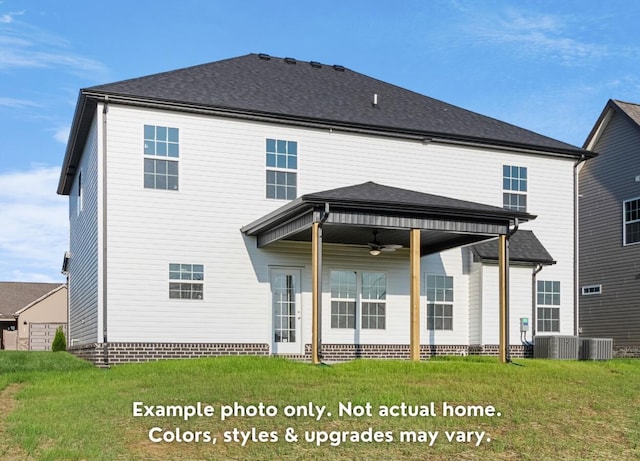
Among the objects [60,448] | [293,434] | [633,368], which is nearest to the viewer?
[60,448]

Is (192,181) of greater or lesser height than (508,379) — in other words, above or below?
above

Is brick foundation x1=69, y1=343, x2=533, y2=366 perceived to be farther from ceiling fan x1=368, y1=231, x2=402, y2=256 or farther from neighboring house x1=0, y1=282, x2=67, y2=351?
neighboring house x1=0, y1=282, x2=67, y2=351

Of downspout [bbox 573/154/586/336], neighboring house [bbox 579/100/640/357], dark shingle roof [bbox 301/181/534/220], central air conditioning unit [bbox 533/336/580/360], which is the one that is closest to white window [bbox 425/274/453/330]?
central air conditioning unit [bbox 533/336/580/360]

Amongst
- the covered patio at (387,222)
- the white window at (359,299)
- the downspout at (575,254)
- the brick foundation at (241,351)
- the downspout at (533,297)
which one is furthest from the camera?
the downspout at (575,254)

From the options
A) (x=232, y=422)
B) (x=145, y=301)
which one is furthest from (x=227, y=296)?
(x=232, y=422)

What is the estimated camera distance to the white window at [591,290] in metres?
28.0

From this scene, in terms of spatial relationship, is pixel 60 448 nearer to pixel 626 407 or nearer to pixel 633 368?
pixel 626 407

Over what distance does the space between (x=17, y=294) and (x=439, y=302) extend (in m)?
38.3

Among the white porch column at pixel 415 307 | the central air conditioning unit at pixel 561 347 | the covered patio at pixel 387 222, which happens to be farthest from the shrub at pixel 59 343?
the white porch column at pixel 415 307

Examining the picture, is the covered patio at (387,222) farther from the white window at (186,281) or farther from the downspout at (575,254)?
the downspout at (575,254)

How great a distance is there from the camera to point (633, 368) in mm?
18109

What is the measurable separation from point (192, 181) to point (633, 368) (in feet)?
35.8

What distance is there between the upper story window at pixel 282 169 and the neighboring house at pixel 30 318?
89.2 ft

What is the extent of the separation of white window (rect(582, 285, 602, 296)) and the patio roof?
10.7 m
